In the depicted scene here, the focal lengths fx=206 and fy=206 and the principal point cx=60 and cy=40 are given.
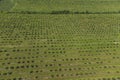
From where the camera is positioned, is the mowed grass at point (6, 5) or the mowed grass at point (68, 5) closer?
the mowed grass at point (6, 5)

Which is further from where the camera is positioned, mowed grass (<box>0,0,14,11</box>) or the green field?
mowed grass (<box>0,0,14,11</box>)

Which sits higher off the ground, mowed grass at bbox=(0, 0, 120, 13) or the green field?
mowed grass at bbox=(0, 0, 120, 13)

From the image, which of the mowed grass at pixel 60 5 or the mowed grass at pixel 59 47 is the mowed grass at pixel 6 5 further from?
the mowed grass at pixel 59 47

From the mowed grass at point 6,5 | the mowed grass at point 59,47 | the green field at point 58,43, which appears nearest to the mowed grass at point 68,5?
the green field at point 58,43

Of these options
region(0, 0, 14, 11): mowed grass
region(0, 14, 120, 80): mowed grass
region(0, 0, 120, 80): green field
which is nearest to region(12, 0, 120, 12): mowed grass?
region(0, 0, 120, 80): green field

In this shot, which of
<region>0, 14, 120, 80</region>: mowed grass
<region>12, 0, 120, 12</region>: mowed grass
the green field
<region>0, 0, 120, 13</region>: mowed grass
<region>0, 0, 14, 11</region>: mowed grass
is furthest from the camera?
<region>12, 0, 120, 12</region>: mowed grass

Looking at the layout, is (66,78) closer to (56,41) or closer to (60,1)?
(56,41)

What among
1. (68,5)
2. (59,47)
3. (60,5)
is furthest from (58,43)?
(68,5)

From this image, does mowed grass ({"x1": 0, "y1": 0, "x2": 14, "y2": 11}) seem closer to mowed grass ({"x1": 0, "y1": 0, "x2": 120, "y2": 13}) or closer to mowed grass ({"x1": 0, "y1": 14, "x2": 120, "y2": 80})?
mowed grass ({"x1": 0, "y1": 0, "x2": 120, "y2": 13})

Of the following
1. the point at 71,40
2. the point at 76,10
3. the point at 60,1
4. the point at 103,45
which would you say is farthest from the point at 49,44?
the point at 60,1
